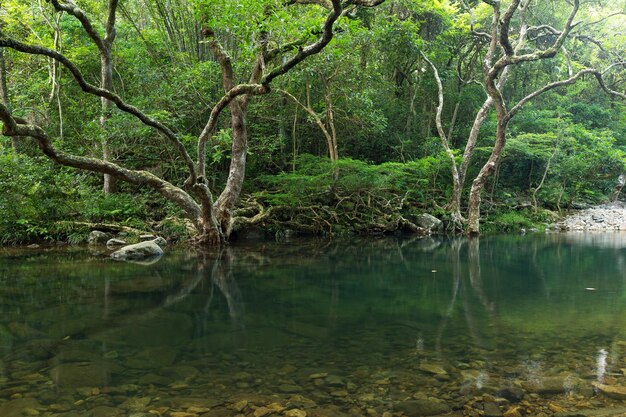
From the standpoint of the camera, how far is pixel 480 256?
37.7 ft

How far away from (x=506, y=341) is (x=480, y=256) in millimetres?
7426

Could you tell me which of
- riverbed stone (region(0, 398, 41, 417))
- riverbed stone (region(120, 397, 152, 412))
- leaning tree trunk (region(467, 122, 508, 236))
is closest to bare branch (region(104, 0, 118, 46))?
riverbed stone (region(0, 398, 41, 417))

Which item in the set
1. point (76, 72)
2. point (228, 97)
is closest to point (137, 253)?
point (76, 72)

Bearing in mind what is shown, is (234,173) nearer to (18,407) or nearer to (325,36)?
(325,36)

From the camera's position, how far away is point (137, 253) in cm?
1052

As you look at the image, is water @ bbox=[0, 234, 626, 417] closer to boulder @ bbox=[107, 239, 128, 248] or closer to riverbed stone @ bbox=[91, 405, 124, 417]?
riverbed stone @ bbox=[91, 405, 124, 417]

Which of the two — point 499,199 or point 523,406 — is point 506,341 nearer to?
point 523,406

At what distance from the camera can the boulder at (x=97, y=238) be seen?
1307 centimetres

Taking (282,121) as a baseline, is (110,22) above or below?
above

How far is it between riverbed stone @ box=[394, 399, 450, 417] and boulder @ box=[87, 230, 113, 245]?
12.2 m

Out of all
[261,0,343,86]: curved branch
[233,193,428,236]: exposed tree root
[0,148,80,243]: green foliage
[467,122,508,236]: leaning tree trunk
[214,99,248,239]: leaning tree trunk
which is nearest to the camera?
[261,0,343,86]: curved branch

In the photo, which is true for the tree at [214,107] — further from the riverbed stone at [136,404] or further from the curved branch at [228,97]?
the riverbed stone at [136,404]

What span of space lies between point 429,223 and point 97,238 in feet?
→ 41.6

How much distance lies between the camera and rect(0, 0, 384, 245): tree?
8.53m
